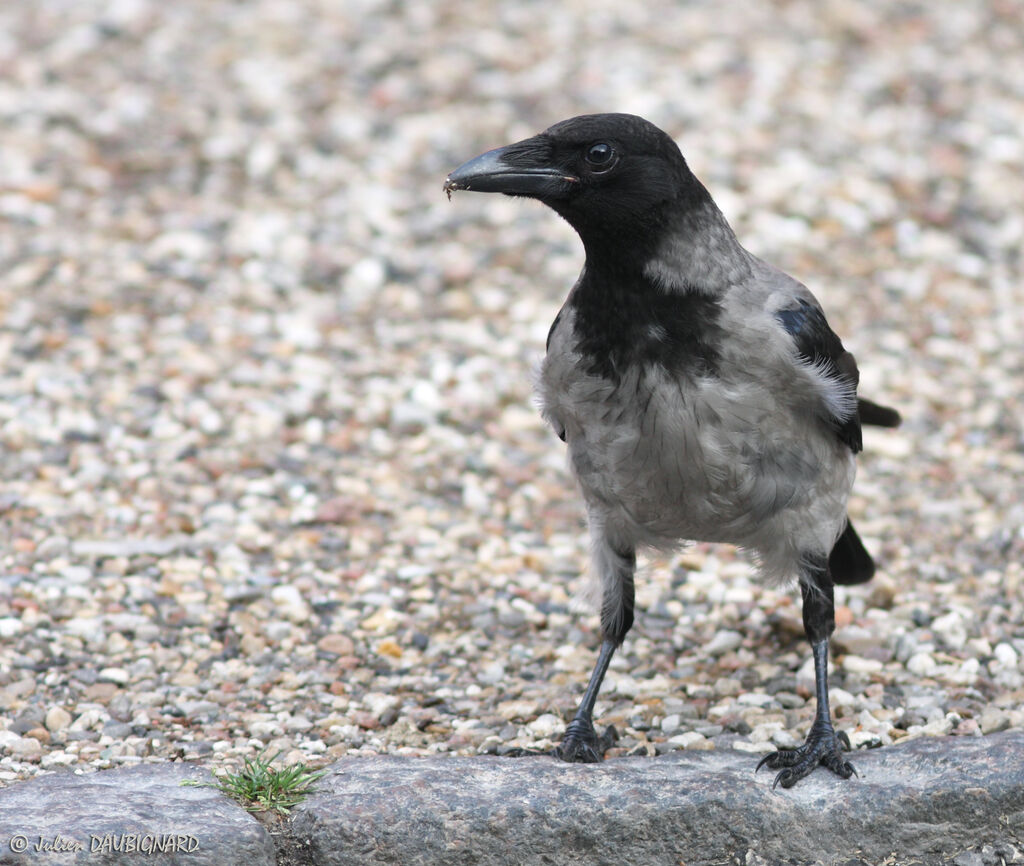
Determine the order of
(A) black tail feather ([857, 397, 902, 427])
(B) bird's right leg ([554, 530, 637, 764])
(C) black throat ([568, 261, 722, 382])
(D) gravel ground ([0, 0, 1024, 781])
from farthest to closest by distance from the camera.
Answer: (A) black tail feather ([857, 397, 902, 427]), (D) gravel ground ([0, 0, 1024, 781]), (B) bird's right leg ([554, 530, 637, 764]), (C) black throat ([568, 261, 722, 382])

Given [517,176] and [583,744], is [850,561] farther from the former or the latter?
[517,176]

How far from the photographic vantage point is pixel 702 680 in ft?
17.6

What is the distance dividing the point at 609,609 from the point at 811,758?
2.99ft

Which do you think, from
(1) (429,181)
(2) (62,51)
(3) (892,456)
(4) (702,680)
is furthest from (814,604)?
(2) (62,51)

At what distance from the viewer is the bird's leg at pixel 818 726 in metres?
4.41

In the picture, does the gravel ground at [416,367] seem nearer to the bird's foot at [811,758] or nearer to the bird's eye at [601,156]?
the bird's foot at [811,758]

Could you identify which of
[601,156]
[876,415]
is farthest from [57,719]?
[876,415]

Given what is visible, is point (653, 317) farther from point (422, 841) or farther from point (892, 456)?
point (892, 456)

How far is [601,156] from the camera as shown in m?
4.41

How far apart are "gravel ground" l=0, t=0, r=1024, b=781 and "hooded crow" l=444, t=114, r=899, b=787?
1.59ft

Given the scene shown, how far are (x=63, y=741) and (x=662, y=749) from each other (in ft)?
6.79

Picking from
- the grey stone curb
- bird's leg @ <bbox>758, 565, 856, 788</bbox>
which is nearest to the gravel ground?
bird's leg @ <bbox>758, 565, 856, 788</bbox>

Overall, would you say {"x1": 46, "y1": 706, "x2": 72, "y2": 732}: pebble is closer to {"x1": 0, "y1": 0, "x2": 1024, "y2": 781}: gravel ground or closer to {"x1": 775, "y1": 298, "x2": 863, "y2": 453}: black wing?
{"x1": 0, "y1": 0, "x2": 1024, "y2": 781}: gravel ground

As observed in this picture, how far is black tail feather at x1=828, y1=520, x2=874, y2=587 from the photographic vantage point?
5359mm
